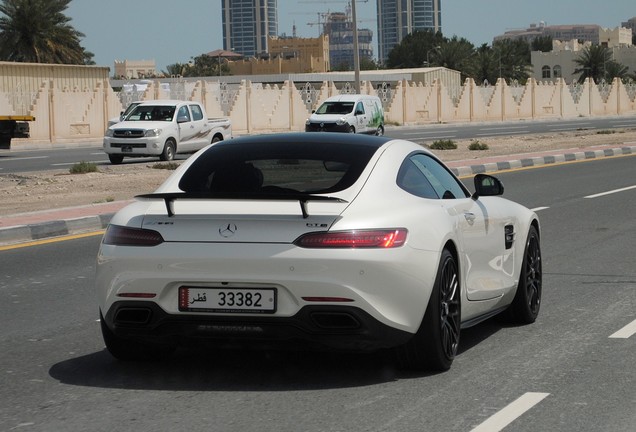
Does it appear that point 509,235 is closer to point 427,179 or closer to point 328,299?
point 427,179

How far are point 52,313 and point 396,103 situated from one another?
202 feet

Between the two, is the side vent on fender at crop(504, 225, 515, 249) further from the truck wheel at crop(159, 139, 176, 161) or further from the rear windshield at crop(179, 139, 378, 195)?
the truck wheel at crop(159, 139, 176, 161)

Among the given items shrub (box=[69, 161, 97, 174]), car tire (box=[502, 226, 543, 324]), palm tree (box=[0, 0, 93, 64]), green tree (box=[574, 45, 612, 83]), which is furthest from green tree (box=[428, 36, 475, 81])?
car tire (box=[502, 226, 543, 324])

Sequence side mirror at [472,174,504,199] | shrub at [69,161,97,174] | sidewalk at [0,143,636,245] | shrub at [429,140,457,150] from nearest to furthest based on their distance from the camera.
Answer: side mirror at [472,174,504,199] < sidewalk at [0,143,636,245] < shrub at [69,161,97,174] < shrub at [429,140,457,150]

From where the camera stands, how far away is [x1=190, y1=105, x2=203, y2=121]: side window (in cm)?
3561

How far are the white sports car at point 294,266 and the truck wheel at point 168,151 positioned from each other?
26647 mm

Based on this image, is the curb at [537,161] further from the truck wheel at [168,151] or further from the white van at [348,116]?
the white van at [348,116]

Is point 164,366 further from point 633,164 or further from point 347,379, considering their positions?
point 633,164

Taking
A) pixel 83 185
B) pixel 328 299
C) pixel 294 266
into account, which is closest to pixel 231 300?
pixel 294 266

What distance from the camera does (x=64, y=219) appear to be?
16234 mm

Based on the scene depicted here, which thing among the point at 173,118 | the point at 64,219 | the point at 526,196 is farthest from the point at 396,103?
the point at 64,219

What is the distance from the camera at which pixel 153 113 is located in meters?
35.1

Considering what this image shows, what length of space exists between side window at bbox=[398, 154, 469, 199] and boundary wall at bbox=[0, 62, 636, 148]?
38878 millimetres

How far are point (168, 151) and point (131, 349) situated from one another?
2706 centimetres
